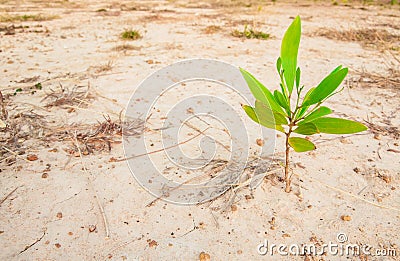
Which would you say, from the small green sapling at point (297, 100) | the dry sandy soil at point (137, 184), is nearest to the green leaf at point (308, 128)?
the small green sapling at point (297, 100)

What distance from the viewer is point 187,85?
6.68 ft

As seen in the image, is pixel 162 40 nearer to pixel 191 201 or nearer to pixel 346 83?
pixel 346 83

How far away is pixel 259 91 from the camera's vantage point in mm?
901

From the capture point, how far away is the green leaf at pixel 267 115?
912mm

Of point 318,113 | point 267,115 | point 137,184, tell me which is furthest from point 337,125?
point 137,184

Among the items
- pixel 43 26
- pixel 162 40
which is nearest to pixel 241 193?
pixel 162 40

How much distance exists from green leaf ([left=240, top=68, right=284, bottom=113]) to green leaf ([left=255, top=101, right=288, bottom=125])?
0.06 feet

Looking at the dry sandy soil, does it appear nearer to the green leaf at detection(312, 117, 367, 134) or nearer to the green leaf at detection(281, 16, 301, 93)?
the green leaf at detection(312, 117, 367, 134)

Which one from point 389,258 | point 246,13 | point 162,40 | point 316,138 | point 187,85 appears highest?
point 246,13

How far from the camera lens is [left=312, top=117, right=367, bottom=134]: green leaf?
32.4 inches

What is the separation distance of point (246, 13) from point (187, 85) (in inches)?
141

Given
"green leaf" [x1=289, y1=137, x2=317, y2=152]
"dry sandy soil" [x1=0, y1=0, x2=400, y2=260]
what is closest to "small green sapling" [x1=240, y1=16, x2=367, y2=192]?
"green leaf" [x1=289, y1=137, x2=317, y2=152]

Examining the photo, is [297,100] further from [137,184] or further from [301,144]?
[137,184]

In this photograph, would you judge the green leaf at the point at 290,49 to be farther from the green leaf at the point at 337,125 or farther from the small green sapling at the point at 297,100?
the green leaf at the point at 337,125
